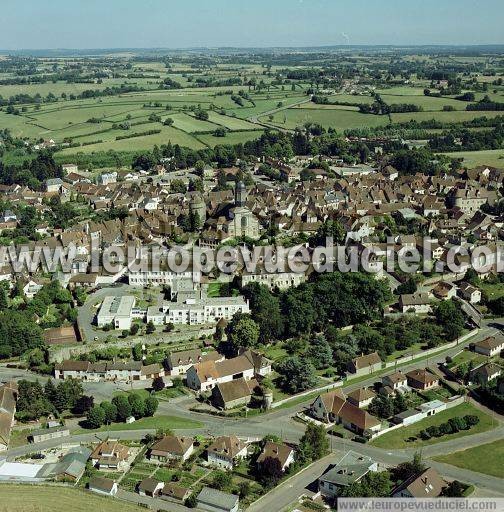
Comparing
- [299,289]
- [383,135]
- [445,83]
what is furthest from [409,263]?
[445,83]

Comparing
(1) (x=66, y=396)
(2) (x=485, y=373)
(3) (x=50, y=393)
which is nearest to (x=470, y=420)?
(2) (x=485, y=373)

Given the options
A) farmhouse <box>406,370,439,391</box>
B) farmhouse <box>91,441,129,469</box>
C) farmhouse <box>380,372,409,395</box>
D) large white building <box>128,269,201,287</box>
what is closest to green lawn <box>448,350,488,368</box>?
farmhouse <box>406,370,439,391</box>

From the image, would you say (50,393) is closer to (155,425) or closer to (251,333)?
(155,425)

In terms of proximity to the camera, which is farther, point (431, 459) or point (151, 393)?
point (151, 393)

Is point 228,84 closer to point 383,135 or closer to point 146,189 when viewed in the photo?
point 383,135

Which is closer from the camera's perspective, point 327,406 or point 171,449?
point 171,449
